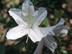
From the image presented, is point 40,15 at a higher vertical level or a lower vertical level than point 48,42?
higher

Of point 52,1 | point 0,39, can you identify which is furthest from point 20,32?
point 0,39

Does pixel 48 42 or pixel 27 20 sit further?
pixel 27 20

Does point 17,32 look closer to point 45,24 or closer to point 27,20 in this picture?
point 27,20

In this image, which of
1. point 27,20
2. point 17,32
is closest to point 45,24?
point 27,20

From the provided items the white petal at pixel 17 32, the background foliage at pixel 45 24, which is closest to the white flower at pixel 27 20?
the white petal at pixel 17 32

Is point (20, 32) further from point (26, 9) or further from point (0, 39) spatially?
point (0, 39)

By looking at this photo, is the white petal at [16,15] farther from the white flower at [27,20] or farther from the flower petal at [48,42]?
the flower petal at [48,42]
